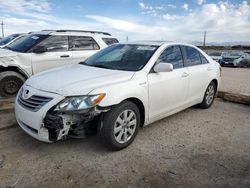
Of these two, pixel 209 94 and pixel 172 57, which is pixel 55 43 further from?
pixel 209 94

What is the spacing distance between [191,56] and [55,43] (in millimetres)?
3528

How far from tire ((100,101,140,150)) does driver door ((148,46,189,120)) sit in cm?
41

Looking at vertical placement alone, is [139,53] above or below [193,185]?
above

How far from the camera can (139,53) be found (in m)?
4.05

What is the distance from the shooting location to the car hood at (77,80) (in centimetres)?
300

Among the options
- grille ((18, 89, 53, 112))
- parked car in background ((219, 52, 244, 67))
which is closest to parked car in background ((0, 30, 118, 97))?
grille ((18, 89, 53, 112))

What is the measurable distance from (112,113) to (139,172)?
805 mm

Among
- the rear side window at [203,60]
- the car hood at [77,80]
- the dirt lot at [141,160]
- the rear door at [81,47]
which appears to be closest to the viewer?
the dirt lot at [141,160]

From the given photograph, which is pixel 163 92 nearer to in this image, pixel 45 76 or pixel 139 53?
pixel 139 53

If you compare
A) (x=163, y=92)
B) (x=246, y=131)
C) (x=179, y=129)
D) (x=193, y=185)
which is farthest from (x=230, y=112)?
(x=193, y=185)

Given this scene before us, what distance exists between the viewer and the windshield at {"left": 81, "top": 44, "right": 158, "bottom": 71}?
382 cm

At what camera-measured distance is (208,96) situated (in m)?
5.36

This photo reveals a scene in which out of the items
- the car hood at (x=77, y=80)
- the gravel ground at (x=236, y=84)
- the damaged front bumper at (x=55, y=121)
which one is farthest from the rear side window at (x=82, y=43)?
the gravel ground at (x=236, y=84)

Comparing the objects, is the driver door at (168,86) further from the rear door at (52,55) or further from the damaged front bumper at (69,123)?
the rear door at (52,55)
